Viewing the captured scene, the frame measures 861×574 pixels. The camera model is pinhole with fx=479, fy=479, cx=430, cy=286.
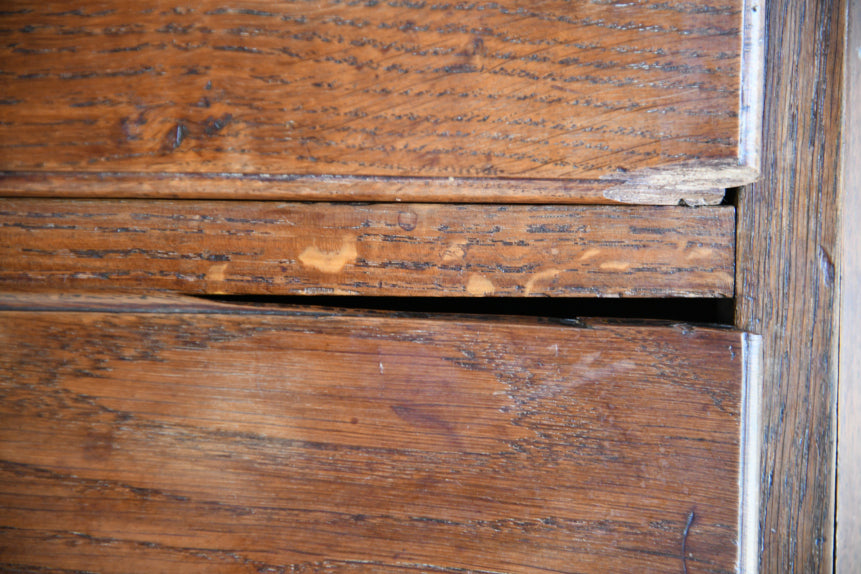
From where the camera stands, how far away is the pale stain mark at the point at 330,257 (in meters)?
0.48

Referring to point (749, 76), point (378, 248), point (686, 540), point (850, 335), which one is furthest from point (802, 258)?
point (378, 248)

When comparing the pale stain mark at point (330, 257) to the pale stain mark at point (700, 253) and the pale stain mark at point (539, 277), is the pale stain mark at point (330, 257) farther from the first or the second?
the pale stain mark at point (700, 253)

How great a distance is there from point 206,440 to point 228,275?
0.17 m

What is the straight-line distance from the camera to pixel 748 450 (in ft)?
1.51

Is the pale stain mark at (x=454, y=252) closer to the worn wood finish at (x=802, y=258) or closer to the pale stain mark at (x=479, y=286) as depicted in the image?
the pale stain mark at (x=479, y=286)

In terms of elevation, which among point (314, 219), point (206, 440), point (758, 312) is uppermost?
point (314, 219)

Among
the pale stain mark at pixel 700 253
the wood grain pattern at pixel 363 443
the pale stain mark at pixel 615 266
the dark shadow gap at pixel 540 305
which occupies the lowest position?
the wood grain pattern at pixel 363 443

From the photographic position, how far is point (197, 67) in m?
0.47

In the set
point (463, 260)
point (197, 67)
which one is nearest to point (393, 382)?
point (463, 260)

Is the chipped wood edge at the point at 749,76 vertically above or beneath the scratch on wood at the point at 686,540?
above

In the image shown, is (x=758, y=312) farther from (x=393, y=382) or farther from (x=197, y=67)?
(x=197, y=67)

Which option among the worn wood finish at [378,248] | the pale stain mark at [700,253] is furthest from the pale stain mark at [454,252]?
the pale stain mark at [700,253]

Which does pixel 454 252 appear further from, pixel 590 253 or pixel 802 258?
pixel 802 258

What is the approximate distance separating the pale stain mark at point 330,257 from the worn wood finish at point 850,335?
536 mm
